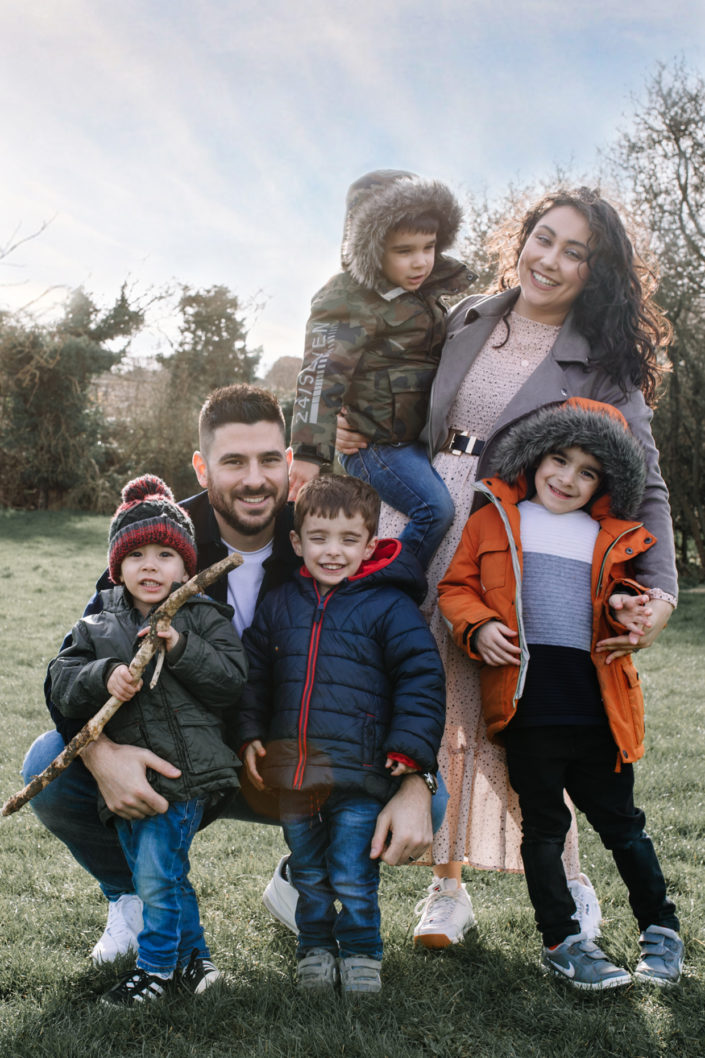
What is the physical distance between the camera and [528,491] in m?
2.85

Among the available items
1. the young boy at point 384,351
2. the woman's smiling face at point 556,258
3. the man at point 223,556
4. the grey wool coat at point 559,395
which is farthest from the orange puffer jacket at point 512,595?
the woman's smiling face at point 556,258

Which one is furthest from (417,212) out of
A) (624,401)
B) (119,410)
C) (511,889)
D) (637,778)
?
(119,410)

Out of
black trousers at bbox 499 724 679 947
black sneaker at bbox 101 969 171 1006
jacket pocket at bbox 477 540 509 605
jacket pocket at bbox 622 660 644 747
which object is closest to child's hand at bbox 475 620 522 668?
jacket pocket at bbox 477 540 509 605

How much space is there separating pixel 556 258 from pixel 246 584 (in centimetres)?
152

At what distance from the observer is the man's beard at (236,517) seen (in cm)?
281

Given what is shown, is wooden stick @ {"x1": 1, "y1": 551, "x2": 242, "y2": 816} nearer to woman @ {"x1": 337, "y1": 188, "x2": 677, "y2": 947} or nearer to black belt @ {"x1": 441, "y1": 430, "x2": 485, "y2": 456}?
woman @ {"x1": 337, "y1": 188, "x2": 677, "y2": 947}

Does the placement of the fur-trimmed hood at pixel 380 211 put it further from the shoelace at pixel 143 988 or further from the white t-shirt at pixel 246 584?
the shoelace at pixel 143 988

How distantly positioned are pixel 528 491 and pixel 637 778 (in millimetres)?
2653

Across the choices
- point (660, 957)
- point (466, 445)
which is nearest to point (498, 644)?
point (466, 445)

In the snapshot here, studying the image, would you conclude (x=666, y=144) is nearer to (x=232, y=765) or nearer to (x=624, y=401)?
(x=624, y=401)

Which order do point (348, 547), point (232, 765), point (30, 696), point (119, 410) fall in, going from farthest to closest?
point (119, 410)
point (30, 696)
point (348, 547)
point (232, 765)

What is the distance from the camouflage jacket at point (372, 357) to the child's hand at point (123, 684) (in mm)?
1048

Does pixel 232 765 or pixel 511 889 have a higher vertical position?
pixel 232 765

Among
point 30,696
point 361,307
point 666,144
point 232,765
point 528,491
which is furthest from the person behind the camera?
point 666,144
